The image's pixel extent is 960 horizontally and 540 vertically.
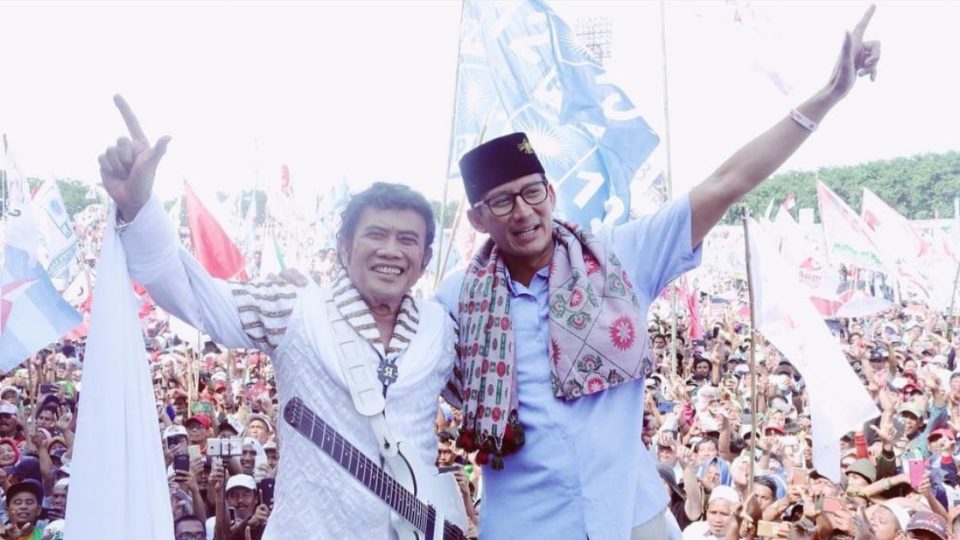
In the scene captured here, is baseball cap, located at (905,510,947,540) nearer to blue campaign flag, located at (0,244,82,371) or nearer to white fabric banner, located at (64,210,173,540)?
white fabric banner, located at (64,210,173,540)

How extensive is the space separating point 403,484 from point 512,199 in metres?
0.76

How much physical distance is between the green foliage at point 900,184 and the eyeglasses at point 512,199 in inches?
2496

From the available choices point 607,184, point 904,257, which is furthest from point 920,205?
point 607,184

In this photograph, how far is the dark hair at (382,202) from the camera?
2400 mm

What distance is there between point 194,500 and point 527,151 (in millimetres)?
4424

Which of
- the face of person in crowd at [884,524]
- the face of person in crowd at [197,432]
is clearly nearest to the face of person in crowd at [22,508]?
the face of person in crowd at [197,432]

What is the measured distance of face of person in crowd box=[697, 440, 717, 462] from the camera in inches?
295

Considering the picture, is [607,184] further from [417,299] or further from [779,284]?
[417,299]

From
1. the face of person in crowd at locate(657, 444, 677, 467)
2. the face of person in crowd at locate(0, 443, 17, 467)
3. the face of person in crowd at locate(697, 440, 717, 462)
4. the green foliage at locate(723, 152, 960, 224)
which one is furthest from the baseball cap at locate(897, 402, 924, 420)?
the green foliage at locate(723, 152, 960, 224)

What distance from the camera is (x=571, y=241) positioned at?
8.09ft

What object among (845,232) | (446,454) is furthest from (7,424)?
(845,232)

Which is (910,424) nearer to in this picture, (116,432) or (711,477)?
(711,477)

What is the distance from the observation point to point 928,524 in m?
4.92

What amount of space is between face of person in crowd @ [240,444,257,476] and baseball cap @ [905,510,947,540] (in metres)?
4.46
